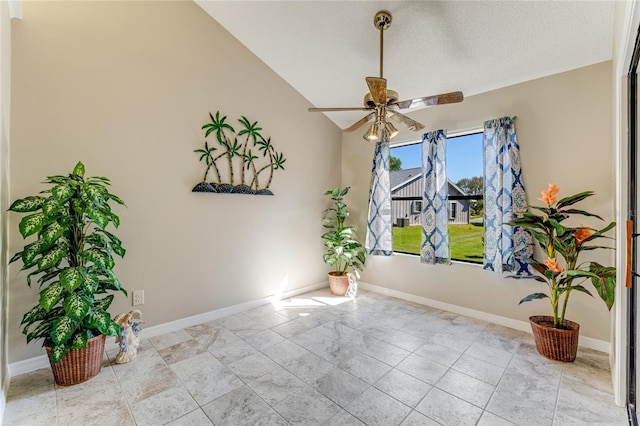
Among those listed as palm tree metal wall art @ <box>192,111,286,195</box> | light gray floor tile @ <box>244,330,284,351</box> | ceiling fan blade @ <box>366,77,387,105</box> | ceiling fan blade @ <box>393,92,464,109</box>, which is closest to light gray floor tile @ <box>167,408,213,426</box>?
light gray floor tile @ <box>244,330,284,351</box>

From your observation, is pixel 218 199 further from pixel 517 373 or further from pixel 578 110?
pixel 578 110

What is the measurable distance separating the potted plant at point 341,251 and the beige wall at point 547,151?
92 centimetres

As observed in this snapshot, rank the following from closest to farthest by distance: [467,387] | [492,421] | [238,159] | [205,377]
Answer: [492,421] → [467,387] → [205,377] → [238,159]

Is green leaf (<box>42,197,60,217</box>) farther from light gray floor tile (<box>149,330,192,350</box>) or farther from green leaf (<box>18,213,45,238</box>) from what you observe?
light gray floor tile (<box>149,330,192,350</box>)

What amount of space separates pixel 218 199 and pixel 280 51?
189cm

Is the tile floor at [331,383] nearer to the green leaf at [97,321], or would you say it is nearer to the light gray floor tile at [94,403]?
the light gray floor tile at [94,403]

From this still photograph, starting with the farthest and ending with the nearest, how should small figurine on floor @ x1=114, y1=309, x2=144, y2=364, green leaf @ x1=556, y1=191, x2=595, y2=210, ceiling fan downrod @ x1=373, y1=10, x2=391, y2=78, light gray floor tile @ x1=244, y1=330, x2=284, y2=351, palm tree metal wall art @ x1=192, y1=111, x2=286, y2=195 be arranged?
palm tree metal wall art @ x1=192, y1=111, x2=286, y2=195
light gray floor tile @ x1=244, y1=330, x2=284, y2=351
ceiling fan downrod @ x1=373, y1=10, x2=391, y2=78
small figurine on floor @ x1=114, y1=309, x2=144, y2=364
green leaf @ x1=556, y1=191, x2=595, y2=210

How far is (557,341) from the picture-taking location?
7.47ft

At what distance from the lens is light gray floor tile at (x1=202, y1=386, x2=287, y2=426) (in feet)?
5.46

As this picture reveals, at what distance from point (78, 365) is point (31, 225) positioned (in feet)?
3.38

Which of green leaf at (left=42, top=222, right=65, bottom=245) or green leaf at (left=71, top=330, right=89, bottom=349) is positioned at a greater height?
green leaf at (left=42, top=222, right=65, bottom=245)

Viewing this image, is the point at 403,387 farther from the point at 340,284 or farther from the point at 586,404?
the point at 340,284

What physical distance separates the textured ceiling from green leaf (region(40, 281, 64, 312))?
9.63 ft

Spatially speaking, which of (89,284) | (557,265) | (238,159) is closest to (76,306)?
(89,284)
